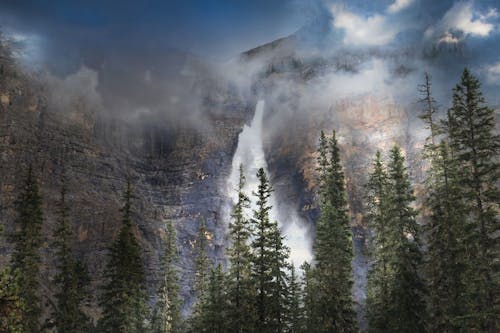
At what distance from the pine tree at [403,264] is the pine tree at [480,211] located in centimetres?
769

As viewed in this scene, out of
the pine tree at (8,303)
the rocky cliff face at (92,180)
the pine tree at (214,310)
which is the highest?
the rocky cliff face at (92,180)

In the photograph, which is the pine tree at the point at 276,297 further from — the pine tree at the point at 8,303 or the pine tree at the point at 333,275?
the pine tree at the point at 8,303

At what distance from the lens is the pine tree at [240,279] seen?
32.6 metres

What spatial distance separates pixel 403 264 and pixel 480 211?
9868mm

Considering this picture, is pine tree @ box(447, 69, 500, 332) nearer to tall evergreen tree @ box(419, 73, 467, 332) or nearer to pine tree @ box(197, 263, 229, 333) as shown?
tall evergreen tree @ box(419, 73, 467, 332)

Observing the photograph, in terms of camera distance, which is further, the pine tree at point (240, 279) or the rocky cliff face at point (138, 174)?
the rocky cliff face at point (138, 174)

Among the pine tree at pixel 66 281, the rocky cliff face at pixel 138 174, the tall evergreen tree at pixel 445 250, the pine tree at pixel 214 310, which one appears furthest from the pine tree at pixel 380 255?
the rocky cliff face at pixel 138 174

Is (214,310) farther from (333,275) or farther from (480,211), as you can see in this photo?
(480,211)

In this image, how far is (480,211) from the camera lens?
920 inches

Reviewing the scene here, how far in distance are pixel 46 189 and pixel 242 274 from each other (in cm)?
12579

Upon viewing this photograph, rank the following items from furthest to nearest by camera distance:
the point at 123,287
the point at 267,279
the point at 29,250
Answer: the point at 29,250 < the point at 123,287 < the point at 267,279

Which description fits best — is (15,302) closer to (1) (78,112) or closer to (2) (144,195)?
(2) (144,195)

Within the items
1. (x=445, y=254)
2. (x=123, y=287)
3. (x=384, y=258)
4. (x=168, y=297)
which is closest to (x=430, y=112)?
(x=445, y=254)

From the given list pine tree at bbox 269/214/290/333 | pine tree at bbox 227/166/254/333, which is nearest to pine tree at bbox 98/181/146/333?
pine tree at bbox 227/166/254/333
